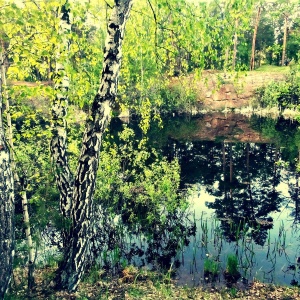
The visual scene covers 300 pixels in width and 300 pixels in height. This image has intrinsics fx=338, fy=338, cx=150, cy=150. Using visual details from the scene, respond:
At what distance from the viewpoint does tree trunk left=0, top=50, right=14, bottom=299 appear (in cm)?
441

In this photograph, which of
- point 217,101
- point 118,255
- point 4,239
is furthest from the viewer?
point 217,101

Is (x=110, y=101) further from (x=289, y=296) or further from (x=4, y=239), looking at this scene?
(x=289, y=296)

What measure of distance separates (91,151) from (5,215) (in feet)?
8.80

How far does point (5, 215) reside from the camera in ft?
14.7

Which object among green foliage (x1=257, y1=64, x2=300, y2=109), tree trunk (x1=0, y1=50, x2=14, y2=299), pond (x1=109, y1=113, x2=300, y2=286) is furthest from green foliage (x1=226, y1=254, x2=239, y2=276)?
green foliage (x1=257, y1=64, x2=300, y2=109)

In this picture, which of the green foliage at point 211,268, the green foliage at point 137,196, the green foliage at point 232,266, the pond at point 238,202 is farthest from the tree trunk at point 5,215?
the green foliage at point 137,196

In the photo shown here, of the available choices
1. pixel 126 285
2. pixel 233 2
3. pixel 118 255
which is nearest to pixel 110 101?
pixel 233 2

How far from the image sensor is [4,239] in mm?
4539

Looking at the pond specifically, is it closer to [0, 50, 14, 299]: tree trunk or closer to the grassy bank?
the grassy bank

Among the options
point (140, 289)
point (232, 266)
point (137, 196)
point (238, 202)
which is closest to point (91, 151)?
point (140, 289)

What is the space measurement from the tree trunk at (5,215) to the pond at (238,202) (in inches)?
281

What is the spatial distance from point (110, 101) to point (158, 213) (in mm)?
8645

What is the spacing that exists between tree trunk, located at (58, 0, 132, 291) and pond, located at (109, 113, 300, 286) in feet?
14.2

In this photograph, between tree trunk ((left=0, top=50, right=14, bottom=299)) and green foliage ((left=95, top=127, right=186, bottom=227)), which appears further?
green foliage ((left=95, top=127, right=186, bottom=227))
